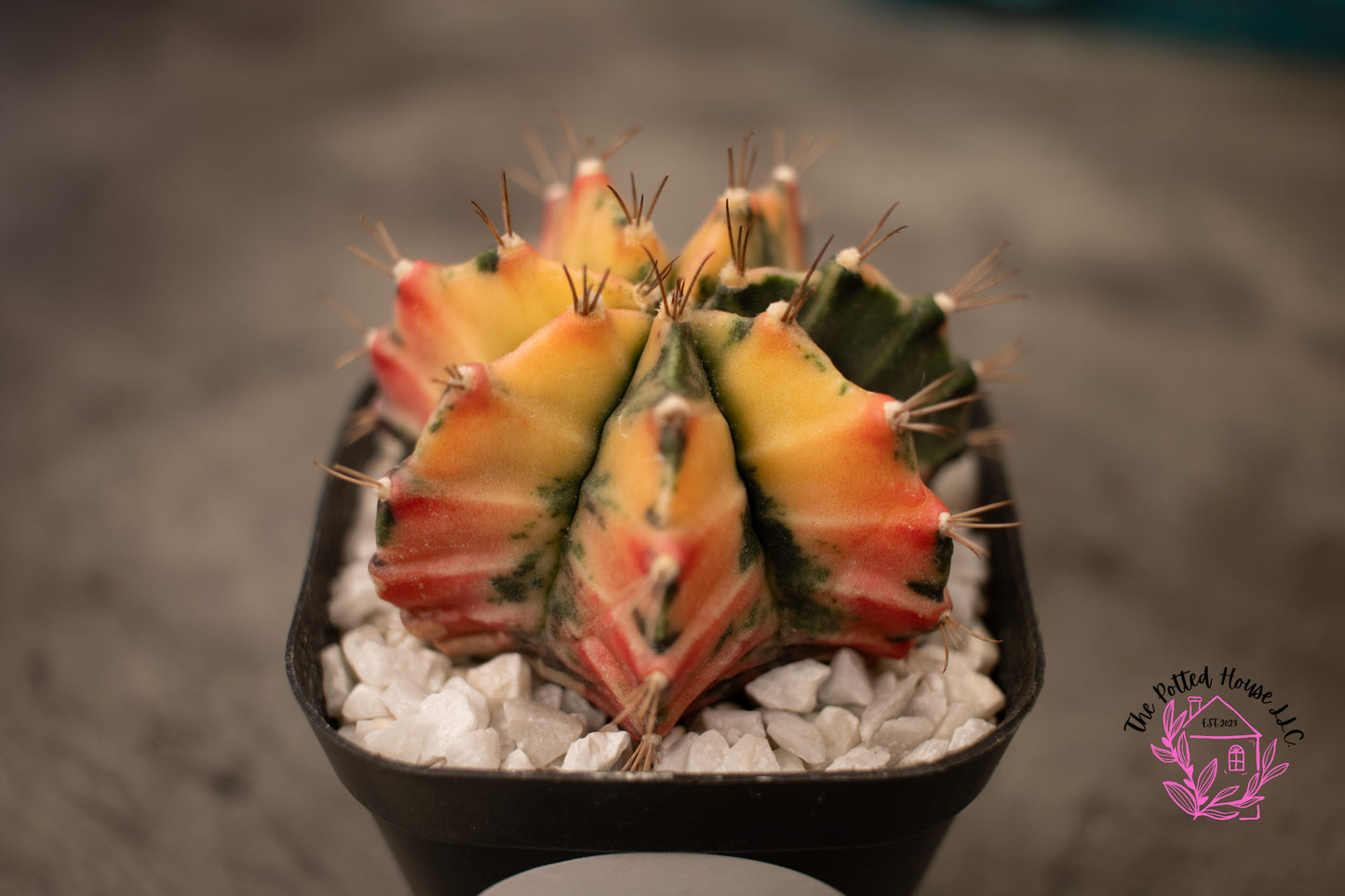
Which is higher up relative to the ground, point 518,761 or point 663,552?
point 663,552

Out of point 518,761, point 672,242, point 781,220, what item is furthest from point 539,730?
point 672,242

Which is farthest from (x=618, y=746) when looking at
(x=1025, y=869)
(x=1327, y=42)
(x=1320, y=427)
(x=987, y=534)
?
(x=1327, y=42)

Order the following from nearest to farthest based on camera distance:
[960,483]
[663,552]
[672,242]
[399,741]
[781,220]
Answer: [663,552] → [399,741] → [781,220] → [960,483] → [672,242]

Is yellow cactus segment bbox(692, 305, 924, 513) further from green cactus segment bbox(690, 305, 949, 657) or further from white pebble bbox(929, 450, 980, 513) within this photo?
white pebble bbox(929, 450, 980, 513)

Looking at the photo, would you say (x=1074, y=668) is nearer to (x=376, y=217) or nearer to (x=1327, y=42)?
(x=376, y=217)

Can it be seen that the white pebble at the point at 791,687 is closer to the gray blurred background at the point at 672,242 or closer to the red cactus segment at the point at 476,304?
the red cactus segment at the point at 476,304

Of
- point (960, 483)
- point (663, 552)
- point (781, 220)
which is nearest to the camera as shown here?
point (663, 552)

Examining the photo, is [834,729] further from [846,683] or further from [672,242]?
[672,242]

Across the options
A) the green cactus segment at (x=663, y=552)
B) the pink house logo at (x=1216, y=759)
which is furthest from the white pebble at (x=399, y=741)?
the pink house logo at (x=1216, y=759)
